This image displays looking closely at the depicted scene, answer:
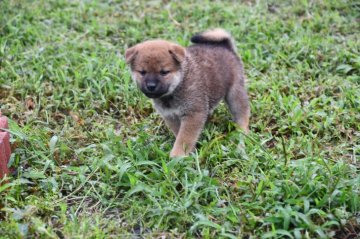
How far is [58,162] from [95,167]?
43 cm

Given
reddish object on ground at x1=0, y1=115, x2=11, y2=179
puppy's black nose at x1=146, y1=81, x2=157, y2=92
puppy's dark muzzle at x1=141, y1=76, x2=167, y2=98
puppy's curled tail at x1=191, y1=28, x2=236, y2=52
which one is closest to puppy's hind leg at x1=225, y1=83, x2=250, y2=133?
puppy's curled tail at x1=191, y1=28, x2=236, y2=52

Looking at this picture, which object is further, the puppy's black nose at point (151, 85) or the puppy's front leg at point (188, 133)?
the puppy's front leg at point (188, 133)

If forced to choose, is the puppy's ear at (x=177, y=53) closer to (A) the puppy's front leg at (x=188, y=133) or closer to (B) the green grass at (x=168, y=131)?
(A) the puppy's front leg at (x=188, y=133)

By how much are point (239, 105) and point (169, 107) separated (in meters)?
0.75

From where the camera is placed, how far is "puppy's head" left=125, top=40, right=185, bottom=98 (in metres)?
4.76

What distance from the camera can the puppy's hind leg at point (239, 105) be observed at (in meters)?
5.40

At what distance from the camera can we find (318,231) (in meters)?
3.80

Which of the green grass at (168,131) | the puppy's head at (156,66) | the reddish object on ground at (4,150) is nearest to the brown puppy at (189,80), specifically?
the puppy's head at (156,66)

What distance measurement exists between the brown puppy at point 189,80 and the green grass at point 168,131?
21cm

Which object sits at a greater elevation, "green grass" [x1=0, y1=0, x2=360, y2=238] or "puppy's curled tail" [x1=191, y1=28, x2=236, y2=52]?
"puppy's curled tail" [x1=191, y1=28, x2=236, y2=52]

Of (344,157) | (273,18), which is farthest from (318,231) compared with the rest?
(273,18)

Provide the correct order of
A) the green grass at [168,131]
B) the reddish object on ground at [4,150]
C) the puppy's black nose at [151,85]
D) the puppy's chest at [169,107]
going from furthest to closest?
the puppy's chest at [169,107] → the puppy's black nose at [151,85] → the reddish object on ground at [4,150] → the green grass at [168,131]

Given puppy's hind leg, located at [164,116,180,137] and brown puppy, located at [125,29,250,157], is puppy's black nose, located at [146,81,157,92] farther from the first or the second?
puppy's hind leg, located at [164,116,180,137]

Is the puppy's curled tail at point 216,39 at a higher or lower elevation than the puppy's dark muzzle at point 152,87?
higher
